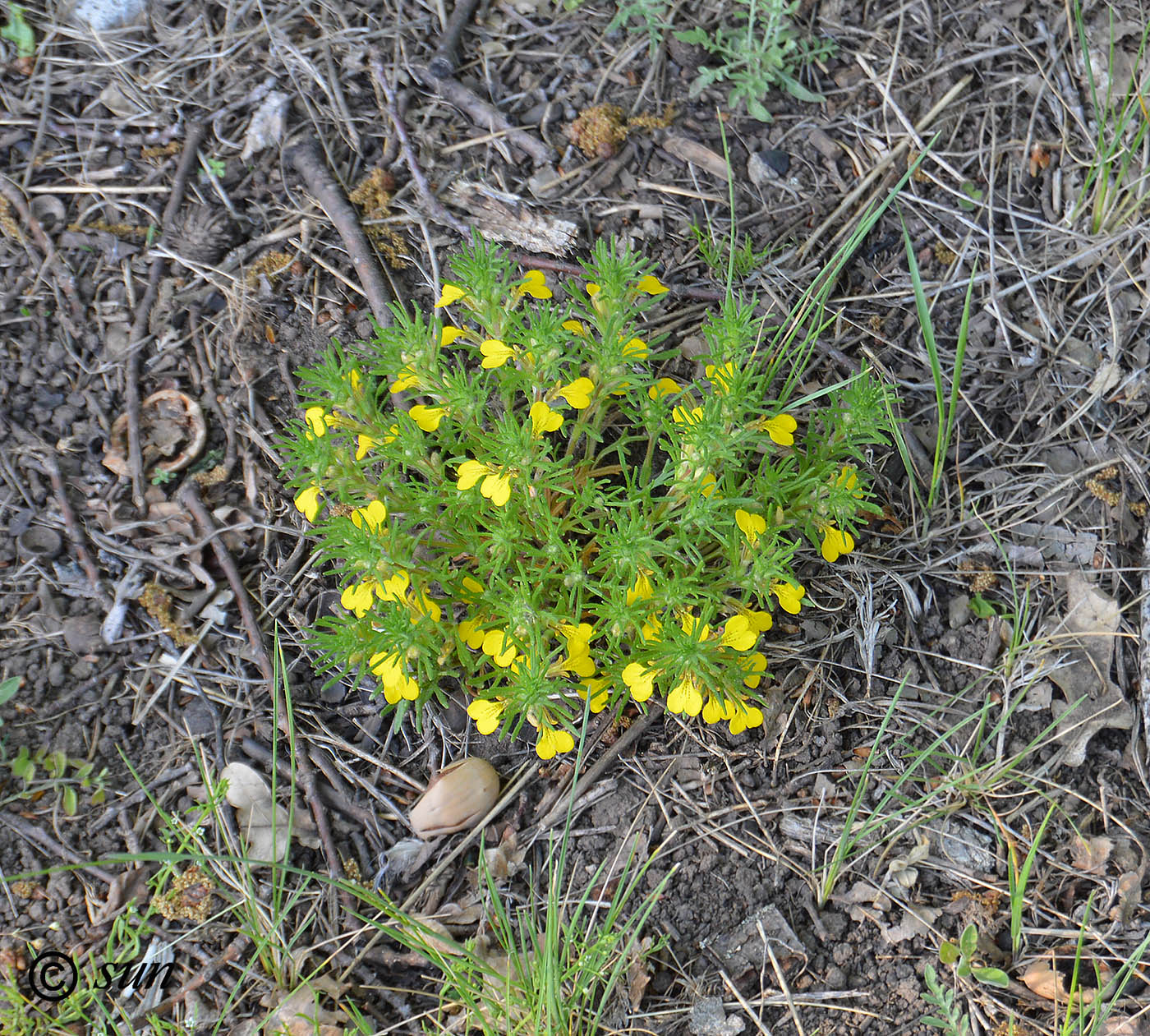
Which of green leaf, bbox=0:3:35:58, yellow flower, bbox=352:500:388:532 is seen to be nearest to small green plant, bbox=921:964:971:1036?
yellow flower, bbox=352:500:388:532

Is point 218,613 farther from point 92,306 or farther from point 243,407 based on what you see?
point 92,306

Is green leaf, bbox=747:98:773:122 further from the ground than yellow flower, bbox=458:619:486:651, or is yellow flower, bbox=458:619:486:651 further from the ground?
green leaf, bbox=747:98:773:122

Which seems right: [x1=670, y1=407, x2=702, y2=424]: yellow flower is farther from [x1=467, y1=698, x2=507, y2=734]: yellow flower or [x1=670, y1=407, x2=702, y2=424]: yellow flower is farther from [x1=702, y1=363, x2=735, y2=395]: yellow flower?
[x1=467, y1=698, x2=507, y2=734]: yellow flower

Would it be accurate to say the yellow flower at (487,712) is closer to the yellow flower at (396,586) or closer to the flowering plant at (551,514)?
the flowering plant at (551,514)

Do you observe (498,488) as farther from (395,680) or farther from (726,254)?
(726,254)

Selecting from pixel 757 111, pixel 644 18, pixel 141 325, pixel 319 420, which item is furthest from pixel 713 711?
pixel 644 18

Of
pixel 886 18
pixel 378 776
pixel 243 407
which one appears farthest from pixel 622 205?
pixel 378 776
